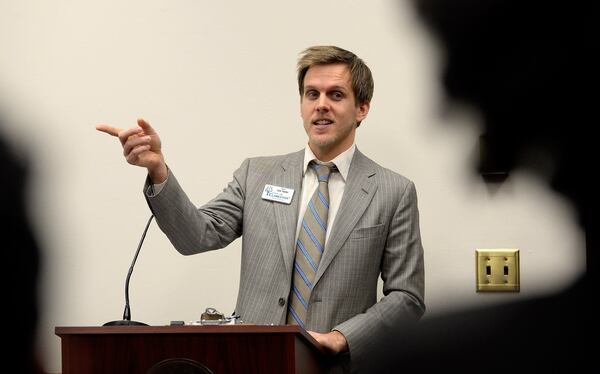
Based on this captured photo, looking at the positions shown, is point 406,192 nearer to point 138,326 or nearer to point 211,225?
point 211,225

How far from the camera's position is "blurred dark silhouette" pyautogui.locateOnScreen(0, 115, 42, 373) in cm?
30

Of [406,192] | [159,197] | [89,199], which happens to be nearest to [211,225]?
[159,197]

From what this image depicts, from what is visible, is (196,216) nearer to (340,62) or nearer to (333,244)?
(333,244)

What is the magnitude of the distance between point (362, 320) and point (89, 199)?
1.11 meters

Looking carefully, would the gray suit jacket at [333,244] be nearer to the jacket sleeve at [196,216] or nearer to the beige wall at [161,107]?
the jacket sleeve at [196,216]

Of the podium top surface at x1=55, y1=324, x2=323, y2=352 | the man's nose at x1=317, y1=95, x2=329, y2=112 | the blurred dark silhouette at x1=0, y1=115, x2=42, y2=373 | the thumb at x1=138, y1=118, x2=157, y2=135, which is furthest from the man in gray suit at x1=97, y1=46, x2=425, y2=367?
the blurred dark silhouette at x1=0, y1=115, x2=42, y2=373

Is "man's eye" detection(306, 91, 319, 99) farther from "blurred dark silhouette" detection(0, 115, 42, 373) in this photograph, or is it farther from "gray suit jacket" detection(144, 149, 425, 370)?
"blurred dark silhouette" detection(0, 115, 42, 373)

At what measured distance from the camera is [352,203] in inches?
68.5

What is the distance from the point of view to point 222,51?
2141 mm

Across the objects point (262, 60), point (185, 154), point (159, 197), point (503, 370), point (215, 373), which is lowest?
point (215, 373)

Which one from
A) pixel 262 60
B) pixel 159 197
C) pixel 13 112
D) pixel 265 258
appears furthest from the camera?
pixel 262 60

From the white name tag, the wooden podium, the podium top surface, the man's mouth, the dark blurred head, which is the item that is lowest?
the wooden podium

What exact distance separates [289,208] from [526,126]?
148 centimetres

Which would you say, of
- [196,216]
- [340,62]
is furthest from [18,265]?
[340,62]
